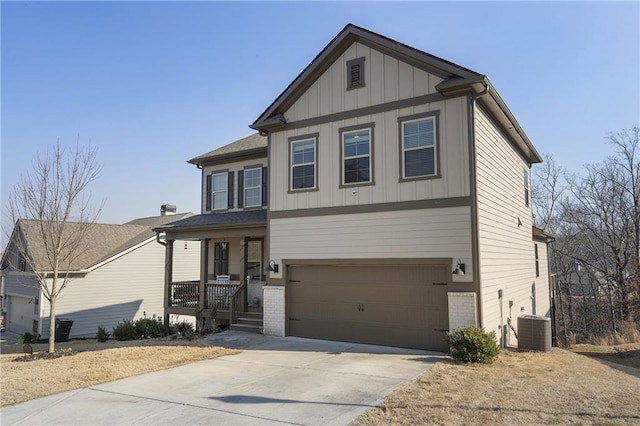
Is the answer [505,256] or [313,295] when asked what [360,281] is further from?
[505,256]

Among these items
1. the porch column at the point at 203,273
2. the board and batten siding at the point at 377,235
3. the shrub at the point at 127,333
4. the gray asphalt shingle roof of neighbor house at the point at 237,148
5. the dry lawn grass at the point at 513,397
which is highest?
the gray asphalt shingle roof of neighbor house at the point at 237,148

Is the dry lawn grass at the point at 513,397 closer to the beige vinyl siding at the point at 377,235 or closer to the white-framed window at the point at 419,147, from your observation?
the beige vinyl siding at the point at 377,235

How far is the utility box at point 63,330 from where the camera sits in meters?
20.1

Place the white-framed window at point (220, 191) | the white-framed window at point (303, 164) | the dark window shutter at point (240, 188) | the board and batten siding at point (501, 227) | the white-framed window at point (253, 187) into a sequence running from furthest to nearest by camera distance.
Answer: the white-framed window at point (220, 191) → the dark window shutter at point (240, 188) → the white-framed window at point (253, 187) → the white-framed window at point (303, 164) → the board and batten siding at point (501, 227)

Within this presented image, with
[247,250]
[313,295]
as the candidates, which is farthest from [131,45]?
[313,295]

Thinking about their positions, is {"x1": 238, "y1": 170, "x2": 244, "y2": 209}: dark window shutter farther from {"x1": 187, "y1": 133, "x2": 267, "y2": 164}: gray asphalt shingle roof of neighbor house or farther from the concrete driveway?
the concrete driveway

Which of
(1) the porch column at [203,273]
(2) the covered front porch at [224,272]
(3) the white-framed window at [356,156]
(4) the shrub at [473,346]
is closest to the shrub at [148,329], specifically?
(2) the covered front porch at [224,272]

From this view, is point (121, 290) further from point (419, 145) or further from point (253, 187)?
point (419, 145)

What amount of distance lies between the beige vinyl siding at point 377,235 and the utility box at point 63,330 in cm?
A: 1305

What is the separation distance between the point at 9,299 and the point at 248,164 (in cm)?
1954

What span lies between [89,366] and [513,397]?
815 cm

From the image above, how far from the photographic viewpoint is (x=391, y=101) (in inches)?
450

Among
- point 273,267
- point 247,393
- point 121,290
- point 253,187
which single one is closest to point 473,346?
point 247,393

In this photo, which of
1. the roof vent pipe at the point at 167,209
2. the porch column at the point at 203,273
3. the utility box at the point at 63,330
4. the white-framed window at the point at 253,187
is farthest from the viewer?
the roof vent pipe at the point at 167,209
